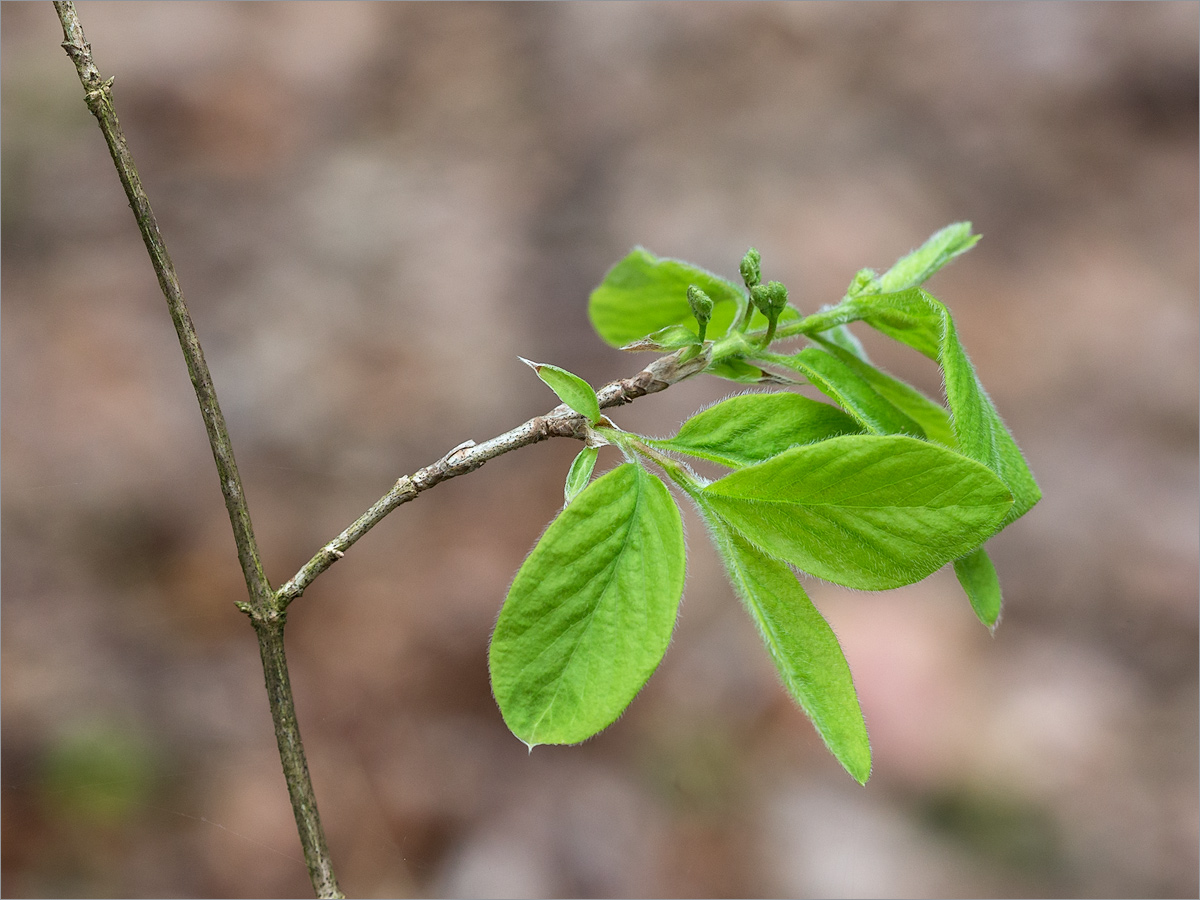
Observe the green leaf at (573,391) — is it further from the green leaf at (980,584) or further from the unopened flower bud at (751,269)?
the green leaf at (980,584)

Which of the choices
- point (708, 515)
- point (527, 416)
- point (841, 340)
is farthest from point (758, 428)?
point (527, 416)

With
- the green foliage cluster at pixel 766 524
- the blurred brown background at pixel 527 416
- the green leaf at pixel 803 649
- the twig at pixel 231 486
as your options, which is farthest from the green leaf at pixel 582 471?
the blurred brown background at pixel 527 416

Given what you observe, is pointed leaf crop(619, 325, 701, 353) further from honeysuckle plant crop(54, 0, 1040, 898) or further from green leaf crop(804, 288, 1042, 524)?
green leaf crop(804, 288, 1042, 524)

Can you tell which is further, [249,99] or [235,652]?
[249,99]

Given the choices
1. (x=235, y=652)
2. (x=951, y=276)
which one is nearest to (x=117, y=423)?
(x=235, y=652)

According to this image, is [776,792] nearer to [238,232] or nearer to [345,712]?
[345,712]

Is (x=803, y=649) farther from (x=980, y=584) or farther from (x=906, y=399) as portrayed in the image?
(x=906, y=399)
